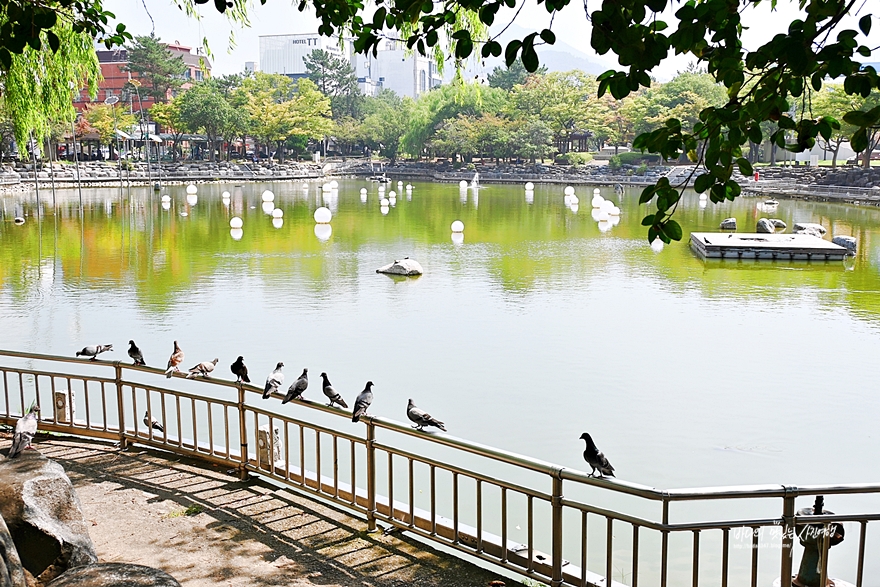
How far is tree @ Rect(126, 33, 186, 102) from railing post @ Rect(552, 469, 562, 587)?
7467 centimetres

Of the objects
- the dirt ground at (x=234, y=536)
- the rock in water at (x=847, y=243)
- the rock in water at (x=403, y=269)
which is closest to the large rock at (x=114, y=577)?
the dirt ground at (x=234, y=536)

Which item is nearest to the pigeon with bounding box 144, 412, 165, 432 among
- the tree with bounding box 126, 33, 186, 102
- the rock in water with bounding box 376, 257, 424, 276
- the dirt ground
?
the dirt ground

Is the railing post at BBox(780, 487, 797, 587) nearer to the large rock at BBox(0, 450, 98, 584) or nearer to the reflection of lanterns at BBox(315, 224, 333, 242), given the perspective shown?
the large rock at BBox(0, 450, 98, 584)

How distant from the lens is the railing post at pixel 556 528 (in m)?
4.18

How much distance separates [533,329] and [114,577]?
11560 mm

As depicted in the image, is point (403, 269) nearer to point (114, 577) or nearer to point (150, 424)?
point (150, 424)

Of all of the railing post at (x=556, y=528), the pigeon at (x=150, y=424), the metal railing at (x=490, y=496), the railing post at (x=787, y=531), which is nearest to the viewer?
the railing post at (x=787, y=531)

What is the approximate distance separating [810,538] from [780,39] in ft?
7.64

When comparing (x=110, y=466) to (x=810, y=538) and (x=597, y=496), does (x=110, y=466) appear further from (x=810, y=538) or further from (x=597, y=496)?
(x=810, y=538)

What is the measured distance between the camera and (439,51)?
685 cm

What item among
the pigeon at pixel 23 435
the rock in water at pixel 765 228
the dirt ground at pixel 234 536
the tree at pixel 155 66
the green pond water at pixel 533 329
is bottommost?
the green pond water at pixel 533 329

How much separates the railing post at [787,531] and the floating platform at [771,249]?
66.8ft

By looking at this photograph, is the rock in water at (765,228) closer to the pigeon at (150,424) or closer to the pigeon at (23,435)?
the pigeon at (150,424)

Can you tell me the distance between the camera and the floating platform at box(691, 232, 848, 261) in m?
22.7
